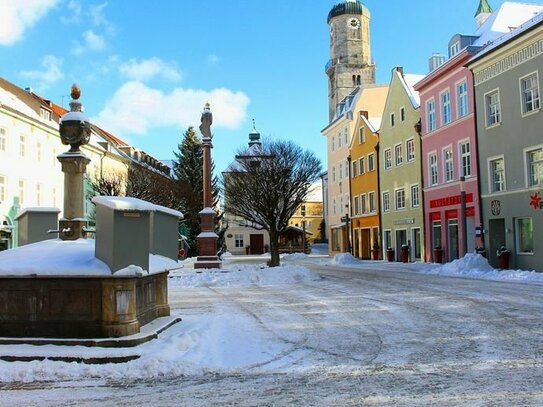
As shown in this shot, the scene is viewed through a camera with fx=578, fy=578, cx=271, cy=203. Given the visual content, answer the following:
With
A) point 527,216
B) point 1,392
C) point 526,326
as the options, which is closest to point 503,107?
point 527,216

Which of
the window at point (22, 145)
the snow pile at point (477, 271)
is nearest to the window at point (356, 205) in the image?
the snow pile at point (477, 271)

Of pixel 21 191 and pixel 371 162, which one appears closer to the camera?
pixel 21 191

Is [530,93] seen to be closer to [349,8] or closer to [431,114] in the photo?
[431,114]

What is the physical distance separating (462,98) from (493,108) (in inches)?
125

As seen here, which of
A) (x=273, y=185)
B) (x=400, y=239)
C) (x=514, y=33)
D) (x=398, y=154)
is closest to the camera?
(x=514, y=33)

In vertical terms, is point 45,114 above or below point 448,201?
above

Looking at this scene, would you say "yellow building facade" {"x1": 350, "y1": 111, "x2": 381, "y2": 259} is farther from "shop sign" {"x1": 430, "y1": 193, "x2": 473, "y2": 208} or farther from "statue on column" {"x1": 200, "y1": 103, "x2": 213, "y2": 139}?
"statue on column" {"x1": 200, "y1": 103, "x2": 213, "y2": 139}

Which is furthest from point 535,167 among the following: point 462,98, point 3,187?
point 3,187

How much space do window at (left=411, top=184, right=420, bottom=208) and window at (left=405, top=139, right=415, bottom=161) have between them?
1.91 m

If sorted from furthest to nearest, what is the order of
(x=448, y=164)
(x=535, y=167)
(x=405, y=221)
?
(x=405, y=221) < (x=448, y=164) < (x=535, y=167)

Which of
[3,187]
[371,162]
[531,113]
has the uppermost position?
[371,162]

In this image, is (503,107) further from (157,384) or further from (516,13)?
(157,384)

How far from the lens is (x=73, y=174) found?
31.5 feet

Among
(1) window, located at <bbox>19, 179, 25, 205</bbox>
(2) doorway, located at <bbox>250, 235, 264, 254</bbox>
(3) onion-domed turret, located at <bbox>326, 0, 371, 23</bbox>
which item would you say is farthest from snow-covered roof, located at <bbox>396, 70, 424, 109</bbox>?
(3) onion-domed turret, located at <bbox>326, 0, 371, 23</bbox>
